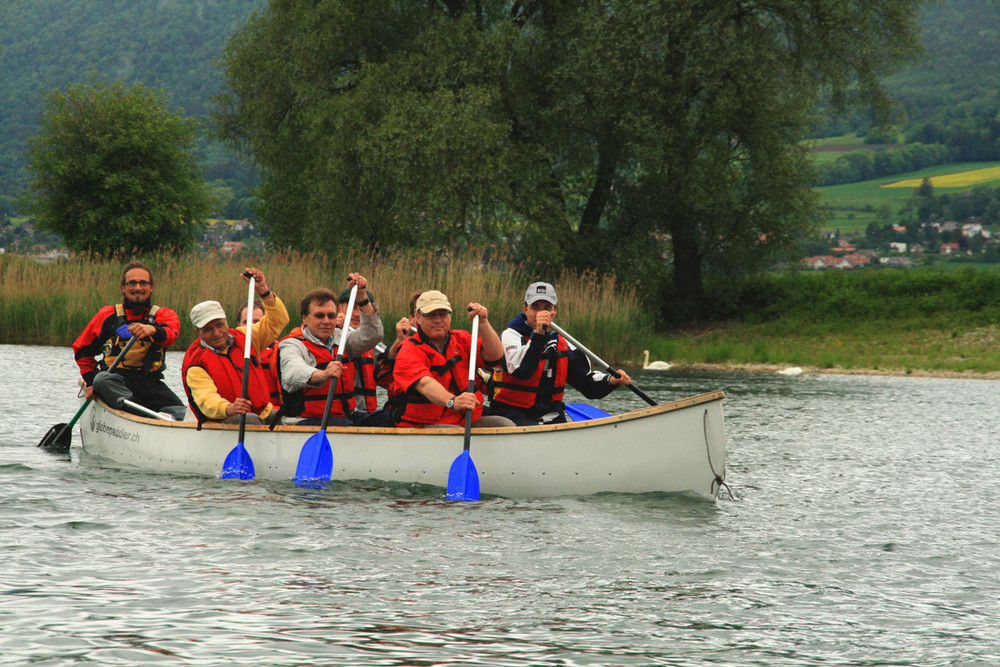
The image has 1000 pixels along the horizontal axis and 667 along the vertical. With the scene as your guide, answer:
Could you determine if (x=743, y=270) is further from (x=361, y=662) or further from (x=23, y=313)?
(x=361, y=662)

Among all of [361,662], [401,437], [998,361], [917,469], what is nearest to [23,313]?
[401,437]

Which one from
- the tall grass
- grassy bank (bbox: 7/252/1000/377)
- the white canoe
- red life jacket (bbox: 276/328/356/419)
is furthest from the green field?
the white canoe

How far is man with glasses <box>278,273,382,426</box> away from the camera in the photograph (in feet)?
24.1

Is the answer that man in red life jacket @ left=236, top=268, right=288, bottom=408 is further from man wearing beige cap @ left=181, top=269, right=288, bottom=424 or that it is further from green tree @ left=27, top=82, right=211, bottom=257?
green tree @ left=27, top=82, right=211, bottom=257

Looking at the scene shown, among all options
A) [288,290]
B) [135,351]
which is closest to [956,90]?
[288,290]

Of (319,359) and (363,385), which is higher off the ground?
(319,359)

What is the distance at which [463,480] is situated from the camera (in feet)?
22.1

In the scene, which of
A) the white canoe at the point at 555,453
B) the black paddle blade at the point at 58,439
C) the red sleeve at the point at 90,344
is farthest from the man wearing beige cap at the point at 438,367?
the black paddle blade at the point at 58,439

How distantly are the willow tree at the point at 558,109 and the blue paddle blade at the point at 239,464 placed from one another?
43.4 ft

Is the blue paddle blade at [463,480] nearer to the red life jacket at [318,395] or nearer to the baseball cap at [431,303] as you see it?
the baseball cap at [431,303]

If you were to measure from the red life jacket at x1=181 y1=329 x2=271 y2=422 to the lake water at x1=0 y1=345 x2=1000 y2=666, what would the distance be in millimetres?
655

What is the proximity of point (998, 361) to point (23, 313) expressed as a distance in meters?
17.4

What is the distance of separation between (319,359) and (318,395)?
27 cm

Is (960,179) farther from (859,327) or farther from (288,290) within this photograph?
(288,290)
